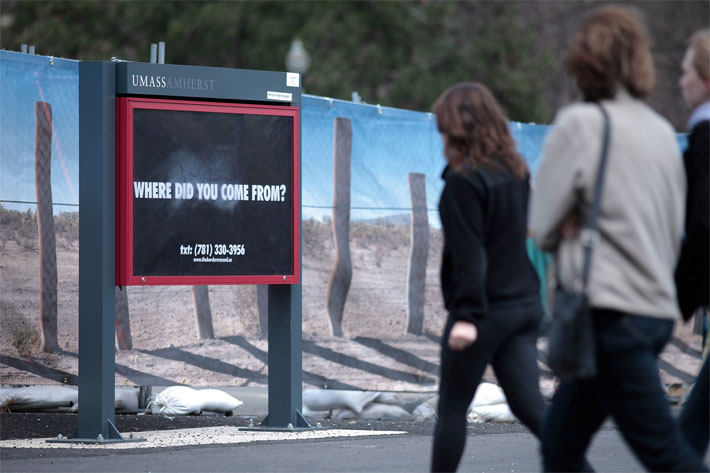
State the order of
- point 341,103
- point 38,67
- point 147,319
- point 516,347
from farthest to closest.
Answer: point 341,103, point 147,319, point 38,67, point 516,347

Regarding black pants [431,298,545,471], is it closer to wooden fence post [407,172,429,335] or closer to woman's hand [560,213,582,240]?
woman's hand [560,213,582,240]

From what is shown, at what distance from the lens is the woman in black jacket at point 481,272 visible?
4.33 m

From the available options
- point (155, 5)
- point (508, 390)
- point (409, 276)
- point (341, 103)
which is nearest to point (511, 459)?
point (508, 390)

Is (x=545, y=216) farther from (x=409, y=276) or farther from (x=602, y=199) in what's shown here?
(x=409, y=276)

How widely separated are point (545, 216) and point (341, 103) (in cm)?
514

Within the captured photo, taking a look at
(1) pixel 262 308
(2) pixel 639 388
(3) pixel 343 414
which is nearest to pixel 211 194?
(1) pixel 262 308

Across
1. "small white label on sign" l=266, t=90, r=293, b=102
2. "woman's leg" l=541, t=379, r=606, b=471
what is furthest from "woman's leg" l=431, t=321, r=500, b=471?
"small white label on sign" l=266, t=90, r=293, b=102

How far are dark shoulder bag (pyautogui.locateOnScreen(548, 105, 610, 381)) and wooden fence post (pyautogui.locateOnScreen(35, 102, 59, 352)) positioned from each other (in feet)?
14.9

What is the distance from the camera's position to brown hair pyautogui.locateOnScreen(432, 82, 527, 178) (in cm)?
450

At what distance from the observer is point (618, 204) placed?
3.43m

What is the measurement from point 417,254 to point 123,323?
2.46 meters

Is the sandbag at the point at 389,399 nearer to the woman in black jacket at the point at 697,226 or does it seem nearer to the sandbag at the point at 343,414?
the sandbag at the point at 343,414

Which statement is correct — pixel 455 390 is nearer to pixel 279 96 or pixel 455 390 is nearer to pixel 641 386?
pixel 641 386

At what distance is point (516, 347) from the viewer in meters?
4.47
